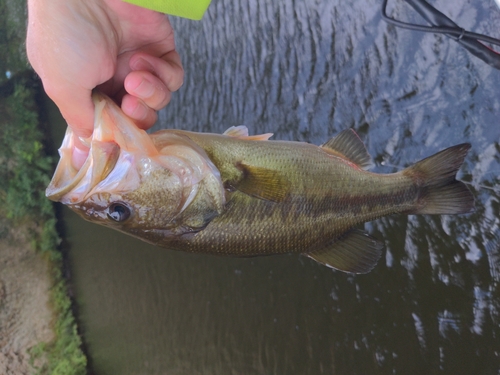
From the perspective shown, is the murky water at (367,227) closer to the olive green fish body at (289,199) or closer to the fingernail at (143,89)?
the olive green fish body at (289,199)

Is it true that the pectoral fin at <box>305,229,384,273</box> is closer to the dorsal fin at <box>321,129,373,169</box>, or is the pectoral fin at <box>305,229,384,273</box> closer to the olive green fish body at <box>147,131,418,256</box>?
the olive green fish body at <box>147,131,418,256</box>

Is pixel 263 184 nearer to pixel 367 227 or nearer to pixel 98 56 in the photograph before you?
pixel 98 56

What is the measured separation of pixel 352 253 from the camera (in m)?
1.89

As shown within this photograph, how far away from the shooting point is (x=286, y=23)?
467cm

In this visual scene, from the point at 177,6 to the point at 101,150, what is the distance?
0.58m

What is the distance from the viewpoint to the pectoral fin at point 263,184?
1736 millimetres

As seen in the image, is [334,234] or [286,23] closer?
[334,234]

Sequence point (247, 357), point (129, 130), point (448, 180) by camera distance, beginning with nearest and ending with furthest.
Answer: point (129, 130)
point (448, 180)
point (247, 357)

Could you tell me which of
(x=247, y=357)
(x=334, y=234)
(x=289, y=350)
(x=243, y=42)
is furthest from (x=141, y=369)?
(x=334, y=234)

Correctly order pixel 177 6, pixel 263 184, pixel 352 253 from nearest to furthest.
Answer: pixel 177 6
pixel 263 184
pixel 352 253

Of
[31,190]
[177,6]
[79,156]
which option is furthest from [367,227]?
[31,190]

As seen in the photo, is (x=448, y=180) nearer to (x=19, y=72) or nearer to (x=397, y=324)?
(x=397, y=324)

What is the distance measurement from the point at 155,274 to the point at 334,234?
198 inches

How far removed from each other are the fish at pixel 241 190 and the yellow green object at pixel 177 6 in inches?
17.2
